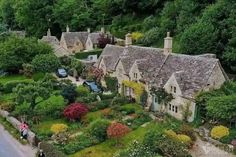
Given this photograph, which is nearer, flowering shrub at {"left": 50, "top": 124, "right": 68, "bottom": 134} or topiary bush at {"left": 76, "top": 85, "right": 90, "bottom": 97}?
flowering shrub at {"left": 50, "top": 124, "right": 68, "bottom": 134}

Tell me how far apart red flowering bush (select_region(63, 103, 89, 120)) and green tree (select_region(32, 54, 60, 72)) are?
22394 millimetres

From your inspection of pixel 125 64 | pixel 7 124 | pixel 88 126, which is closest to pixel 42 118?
pixel 7 124

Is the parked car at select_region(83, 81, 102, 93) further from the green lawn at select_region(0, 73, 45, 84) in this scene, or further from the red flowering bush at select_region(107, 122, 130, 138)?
the red flowering bush at select_region(107, 122, 130, 138)

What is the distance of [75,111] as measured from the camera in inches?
1829

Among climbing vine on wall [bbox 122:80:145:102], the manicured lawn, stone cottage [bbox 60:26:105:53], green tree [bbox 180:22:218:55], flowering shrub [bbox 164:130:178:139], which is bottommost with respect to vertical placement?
the manicured lawn

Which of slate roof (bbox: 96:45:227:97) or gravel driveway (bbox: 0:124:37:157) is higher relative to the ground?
slate roof (bbox: 96:45:227:97)

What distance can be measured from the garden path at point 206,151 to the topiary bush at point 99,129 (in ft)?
27.7

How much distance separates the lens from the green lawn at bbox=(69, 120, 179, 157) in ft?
128

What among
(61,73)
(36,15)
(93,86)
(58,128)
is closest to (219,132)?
(58,128)

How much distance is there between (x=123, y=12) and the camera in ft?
354

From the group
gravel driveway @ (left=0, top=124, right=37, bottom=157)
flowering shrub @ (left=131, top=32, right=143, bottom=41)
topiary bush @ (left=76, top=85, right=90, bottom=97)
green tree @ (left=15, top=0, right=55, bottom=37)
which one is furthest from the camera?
green tree @ (left=15, top=0, right=55, bottom=37)

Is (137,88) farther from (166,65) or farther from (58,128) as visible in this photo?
(58,128)

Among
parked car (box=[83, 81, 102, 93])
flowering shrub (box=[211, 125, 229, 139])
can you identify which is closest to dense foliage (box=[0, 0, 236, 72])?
parked car (box=[83, 81, 102, 93])

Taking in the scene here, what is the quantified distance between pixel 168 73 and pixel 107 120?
11.3 m
